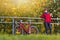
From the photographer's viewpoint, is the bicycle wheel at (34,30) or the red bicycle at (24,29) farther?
the bicycle wheel at (34,30)

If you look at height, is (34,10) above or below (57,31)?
above

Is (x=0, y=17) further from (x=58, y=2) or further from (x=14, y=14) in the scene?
(x=58, y=2)

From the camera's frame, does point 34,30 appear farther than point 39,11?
No

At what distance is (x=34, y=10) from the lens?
64.8 feet

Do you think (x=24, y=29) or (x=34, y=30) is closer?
(x=24, y=29)

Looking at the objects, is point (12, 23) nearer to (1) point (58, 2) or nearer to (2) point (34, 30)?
(2) point (34, 30)

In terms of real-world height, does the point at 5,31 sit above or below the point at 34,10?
below

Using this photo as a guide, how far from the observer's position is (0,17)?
18344 millimetres

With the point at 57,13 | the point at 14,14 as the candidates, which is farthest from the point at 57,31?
the point at 14,14

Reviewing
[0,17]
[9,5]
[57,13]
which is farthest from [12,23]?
[57,13]

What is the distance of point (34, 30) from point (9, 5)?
2675mm

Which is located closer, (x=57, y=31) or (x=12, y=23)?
(x=12, y=23)

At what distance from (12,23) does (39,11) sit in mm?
2648

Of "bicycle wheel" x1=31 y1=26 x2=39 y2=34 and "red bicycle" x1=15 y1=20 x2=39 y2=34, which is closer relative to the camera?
"red bicycle" x1=15 y1=20 x2=39 y2=34
